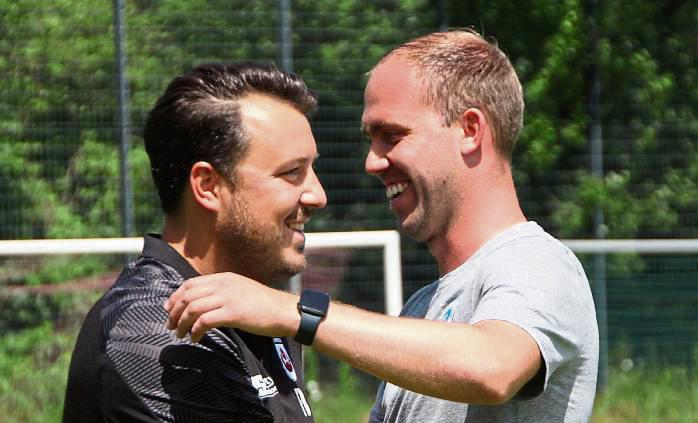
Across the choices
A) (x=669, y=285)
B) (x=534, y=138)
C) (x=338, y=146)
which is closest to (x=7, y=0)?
(x=338, y=146)

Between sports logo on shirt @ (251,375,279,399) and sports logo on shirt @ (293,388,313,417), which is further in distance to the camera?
sports logo on shirt @ (293,388,313,417)

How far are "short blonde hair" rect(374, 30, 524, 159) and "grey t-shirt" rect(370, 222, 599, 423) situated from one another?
0.26 meters

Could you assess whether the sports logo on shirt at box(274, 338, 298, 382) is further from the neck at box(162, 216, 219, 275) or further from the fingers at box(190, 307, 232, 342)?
the fingers at box(190, 307, 232, 342)

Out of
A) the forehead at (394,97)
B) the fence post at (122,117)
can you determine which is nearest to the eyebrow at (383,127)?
the forehead at (394,97)

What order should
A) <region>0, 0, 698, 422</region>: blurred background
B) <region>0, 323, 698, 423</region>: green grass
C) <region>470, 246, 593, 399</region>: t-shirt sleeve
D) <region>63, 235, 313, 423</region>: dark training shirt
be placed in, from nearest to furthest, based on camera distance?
<region>470, 246, 593, 399</region>: t-shirt sleeve
<region>63, 235, 313, 423</region>: dark training shirt
<region>0, 323, 698, 423</region>: green grass
<region>0, 0, 698, 422</region>: blurred background

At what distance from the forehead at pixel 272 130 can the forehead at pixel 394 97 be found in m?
0.17

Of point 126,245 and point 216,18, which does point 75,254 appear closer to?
A: point 126,245

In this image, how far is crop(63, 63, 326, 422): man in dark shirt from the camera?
227 cm

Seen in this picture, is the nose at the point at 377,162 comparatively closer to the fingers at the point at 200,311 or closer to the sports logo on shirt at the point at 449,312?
the sports logo on shirt at the point at 449,312

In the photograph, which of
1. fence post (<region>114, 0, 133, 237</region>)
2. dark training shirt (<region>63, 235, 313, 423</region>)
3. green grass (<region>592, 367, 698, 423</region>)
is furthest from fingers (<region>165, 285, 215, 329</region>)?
green grass (<region>592, 367, 698, 423</region>)

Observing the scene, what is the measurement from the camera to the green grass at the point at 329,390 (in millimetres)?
5328

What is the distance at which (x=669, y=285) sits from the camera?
292 inches

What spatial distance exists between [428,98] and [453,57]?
117 mm

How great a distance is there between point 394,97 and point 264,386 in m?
0.69
